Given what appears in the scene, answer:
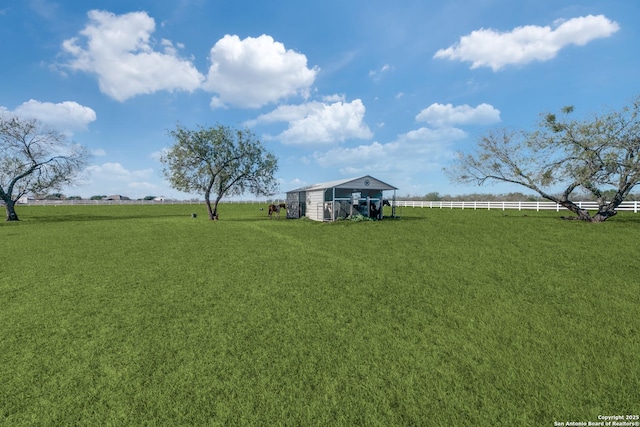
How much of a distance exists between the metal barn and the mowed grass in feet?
49.9

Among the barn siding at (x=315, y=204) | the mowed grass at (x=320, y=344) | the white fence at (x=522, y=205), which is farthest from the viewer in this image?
the white fence at (x=522, y=205)

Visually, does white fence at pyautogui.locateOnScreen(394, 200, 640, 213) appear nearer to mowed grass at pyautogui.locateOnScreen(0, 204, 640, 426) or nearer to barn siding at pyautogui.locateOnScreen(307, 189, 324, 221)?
barn siding at pyautogui.locateOnScreen(307, 189, 324, 221)

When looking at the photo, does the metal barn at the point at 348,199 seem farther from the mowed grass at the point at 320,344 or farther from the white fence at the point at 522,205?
the mowed grass at the point at 320,344

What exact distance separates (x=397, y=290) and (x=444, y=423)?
3.36 metres

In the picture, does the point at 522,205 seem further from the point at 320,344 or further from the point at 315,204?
the point at 320,344

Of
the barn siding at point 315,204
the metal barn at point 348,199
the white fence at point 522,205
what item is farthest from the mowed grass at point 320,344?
the white fence at point 522,205

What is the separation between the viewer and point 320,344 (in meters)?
3.80

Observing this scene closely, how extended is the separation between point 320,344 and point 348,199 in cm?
1930

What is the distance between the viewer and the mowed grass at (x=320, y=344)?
9.00 feet

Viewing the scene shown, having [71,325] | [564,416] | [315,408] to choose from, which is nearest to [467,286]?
[564,416]

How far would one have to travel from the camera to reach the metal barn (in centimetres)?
2291

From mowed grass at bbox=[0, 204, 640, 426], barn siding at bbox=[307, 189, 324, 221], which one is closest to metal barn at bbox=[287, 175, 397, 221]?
barn siding at bbox=[307, 189, 324, 221]

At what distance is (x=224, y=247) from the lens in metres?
11.1

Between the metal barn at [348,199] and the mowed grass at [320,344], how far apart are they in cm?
1521
